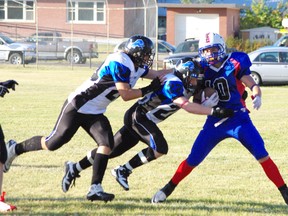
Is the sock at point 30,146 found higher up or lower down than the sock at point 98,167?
higher up

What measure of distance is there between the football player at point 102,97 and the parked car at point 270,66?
16.2 m

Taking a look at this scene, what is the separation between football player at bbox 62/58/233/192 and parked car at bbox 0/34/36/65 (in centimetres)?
2241

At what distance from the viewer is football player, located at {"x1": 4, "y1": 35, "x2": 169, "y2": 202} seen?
6449mm

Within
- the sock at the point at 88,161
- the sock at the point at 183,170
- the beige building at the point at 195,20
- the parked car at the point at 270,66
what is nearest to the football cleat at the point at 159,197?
the sock at the point at 183,170

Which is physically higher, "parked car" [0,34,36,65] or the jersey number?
the jersey number

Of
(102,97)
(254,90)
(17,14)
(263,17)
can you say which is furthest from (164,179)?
(263,17)

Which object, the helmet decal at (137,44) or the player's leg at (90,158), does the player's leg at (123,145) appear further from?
the helmet decal at (137,44)

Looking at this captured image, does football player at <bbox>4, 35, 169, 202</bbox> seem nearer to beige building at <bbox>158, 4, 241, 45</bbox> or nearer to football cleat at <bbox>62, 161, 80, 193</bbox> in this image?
football cleat at <bbox>62, 161, 80, 193</bbox>

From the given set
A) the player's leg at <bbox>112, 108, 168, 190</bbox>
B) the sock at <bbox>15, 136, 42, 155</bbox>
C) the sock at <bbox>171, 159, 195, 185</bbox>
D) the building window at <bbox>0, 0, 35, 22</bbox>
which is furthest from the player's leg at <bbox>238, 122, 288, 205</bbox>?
the building window at <bbox>0, 0, 35, 22</bbox>

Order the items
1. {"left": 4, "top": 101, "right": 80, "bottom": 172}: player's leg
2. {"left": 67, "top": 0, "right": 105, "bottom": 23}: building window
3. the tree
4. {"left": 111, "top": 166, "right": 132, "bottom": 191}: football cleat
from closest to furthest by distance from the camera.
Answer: {"left": 4, "top": 101, "right": 80, "bottom": 172}: player's leg → {"left": 111, "top": 166, "right": 132, "bottom": 191}: football cleat → {"left": 67, "top": 0, "right": 105, "bottom": 23}: building window → the tree

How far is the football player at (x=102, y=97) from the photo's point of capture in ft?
21.2

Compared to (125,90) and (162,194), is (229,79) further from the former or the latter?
(162,194)

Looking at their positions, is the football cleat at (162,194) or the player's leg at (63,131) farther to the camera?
the football cleat at (162,194)

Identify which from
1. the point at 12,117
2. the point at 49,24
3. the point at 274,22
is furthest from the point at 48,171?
the point at 274,22
